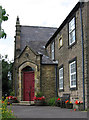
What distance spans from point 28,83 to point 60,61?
4.20 meters

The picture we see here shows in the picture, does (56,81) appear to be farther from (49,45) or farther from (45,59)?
(49,45)

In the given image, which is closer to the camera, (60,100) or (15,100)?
(60,100)

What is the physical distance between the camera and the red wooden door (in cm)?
2038

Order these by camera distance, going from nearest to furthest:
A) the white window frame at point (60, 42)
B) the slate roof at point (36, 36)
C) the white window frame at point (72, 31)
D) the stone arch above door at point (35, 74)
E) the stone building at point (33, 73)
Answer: the white window frame at point (72, 31), the white window frame at point (60, 42), the stone arch above door at point (35, 74), the stone building at point (33, 73), the slate roof at point (36, 36)

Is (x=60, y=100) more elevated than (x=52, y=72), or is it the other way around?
(x=52, y=72)

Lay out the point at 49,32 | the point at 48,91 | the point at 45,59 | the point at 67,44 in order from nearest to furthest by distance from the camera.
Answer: the point at 67,44, the point at 48,91, the point at 45,59, the point at 49,32

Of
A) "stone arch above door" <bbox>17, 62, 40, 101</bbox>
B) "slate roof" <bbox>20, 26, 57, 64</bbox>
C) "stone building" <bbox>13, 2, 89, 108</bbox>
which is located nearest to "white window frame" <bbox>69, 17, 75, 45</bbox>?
"stone building" <bbox>13, 2, 89, 108</bbox>

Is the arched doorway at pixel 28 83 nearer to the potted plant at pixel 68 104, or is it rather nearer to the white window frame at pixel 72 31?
the white window frame at pixel 72 31

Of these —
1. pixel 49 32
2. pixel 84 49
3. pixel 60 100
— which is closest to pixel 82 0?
pixel 84 49

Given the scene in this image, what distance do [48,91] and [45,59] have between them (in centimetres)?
314

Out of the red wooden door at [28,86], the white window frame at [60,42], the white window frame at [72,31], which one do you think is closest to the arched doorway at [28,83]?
the red wooden door at [28,86]

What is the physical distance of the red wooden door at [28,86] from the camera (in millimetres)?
20375

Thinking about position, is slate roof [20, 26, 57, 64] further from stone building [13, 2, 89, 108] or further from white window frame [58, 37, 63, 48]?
white window frame [58, 37, 63, 48]

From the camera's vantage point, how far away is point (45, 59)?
67.5ft
